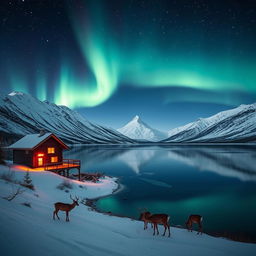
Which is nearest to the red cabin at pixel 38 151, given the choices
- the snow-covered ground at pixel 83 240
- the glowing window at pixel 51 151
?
the glowing window at pixel 51 151

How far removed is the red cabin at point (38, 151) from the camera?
3547 cm

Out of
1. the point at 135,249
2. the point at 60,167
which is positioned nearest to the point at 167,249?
the point at 135,249

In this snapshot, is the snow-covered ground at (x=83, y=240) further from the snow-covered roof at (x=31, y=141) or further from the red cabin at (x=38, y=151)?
the snow-covered roof at (x=31, y=141)

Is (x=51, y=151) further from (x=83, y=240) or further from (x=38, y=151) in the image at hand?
(x=83, y=240)

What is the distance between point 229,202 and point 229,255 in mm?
23138

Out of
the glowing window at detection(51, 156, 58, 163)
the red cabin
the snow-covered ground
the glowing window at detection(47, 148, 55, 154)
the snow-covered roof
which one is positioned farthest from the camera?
the glowing window at detection(51, 156, 58, 163)

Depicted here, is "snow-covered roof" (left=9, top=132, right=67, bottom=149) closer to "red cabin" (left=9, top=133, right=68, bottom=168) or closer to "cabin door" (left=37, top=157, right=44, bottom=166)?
"red cabin" (left=9, top=133, right=68, bottom=168)

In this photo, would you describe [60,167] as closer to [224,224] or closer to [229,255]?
[224,224]

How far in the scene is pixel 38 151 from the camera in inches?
1420

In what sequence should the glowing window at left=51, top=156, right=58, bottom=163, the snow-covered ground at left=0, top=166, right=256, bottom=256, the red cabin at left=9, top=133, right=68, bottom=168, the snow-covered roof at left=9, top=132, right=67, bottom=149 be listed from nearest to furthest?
1. the snow-covered ground at left=0, top=166, right=256, bottom=256
2. the red cabin at left=9, top=133, right=68, bottom=168
3. the snow-covered roof at left=9, top=132, right=67, bottom=149
4. the glowing window at left=51, top=156, right=58, bottom=163

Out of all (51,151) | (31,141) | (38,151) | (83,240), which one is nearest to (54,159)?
(51,151)

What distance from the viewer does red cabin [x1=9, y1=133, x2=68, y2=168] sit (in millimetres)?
35469

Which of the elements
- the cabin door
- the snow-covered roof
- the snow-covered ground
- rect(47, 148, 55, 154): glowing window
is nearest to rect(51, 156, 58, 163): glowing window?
rect(47, 148, 55, 154): glowing window

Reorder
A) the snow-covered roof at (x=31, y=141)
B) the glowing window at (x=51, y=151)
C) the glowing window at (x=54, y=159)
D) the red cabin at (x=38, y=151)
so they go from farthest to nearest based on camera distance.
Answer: the glowing window at (x=54, y=159)
the glowing window at (x=51, y=151)
the snow-covered roof at (x=31, y=141)
the red cabin at (x=38, y=151)
